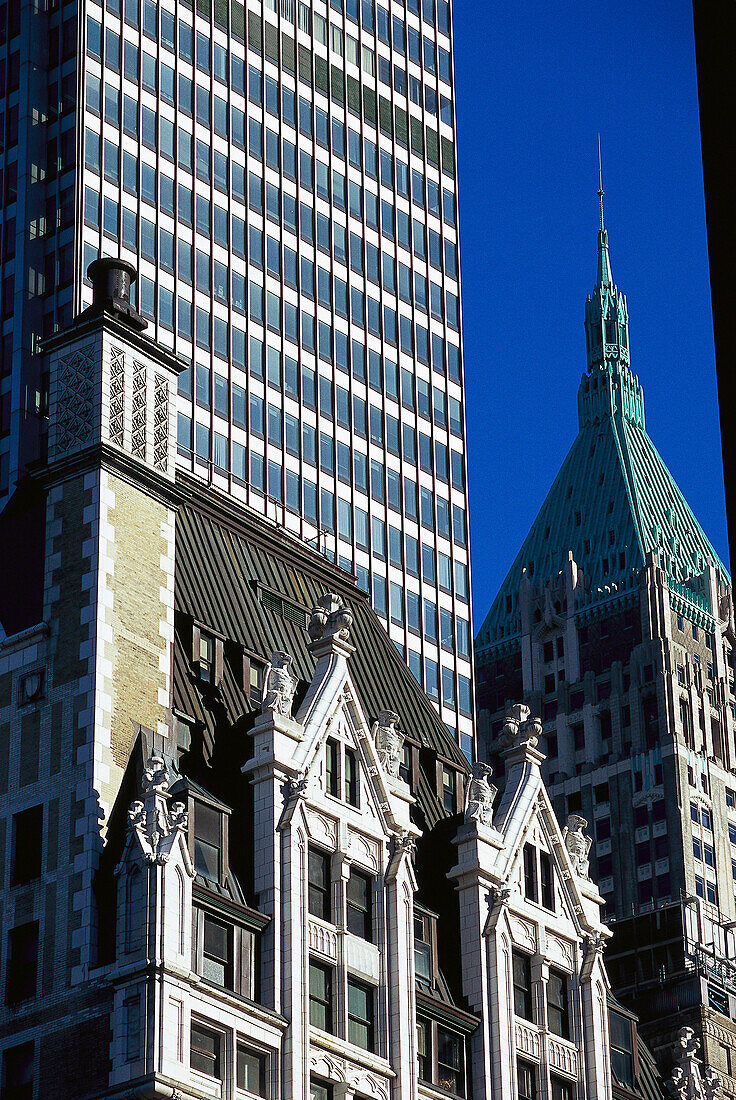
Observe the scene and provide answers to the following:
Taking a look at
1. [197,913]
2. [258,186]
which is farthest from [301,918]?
[258,186]

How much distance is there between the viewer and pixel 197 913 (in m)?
67.9

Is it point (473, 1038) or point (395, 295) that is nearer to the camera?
point (473, 1038)

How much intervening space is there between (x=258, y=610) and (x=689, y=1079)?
2201 cm

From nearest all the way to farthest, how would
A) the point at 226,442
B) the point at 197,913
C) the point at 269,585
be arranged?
1. the point at 197,913
2. the point at 269,585
3. the point at 226,442

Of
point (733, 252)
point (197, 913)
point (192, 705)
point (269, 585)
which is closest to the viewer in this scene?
point (733, 252)

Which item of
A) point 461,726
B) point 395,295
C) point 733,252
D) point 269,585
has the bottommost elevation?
point 733,252

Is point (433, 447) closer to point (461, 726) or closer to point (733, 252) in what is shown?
point (461, 726)

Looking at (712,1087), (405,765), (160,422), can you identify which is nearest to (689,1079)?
(712,1087)

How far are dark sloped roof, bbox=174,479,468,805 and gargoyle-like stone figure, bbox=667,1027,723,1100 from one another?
12.5 metres

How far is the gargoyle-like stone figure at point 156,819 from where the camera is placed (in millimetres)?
67000

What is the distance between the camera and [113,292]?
80188 millimetres

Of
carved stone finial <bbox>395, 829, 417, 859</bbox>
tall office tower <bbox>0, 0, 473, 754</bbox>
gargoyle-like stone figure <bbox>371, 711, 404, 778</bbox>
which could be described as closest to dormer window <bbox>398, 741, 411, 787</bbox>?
gargoyle-like stone figure <bbox>371, 711, 404, 778</bbox>

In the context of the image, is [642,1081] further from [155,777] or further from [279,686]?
[155,777]

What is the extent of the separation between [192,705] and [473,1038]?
43.7 ft
